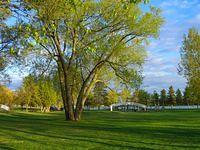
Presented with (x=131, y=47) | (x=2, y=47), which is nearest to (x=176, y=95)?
(x=131, y=47)

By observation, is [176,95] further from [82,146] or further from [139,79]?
[82,146]

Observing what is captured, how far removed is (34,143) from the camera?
715 inches

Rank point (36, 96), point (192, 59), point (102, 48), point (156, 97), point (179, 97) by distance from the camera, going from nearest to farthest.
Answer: point (102, 48)
point (192, 59)
point (36, 96)
point (179, 97)
point (156, 97)

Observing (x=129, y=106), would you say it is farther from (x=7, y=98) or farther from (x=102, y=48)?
(x=102, y=48)

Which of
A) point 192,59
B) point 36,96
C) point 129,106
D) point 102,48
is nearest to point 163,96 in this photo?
point 129,106

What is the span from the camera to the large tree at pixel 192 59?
60.1 meters

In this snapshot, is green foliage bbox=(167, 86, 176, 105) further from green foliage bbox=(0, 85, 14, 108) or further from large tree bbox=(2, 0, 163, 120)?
large tree bbox=(2, 0, 163, 120)

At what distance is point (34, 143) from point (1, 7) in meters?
8.05

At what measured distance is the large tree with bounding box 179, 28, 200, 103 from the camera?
6006cm

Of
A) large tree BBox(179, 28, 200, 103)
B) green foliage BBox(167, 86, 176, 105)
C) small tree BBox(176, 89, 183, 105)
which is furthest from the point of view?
small tree BBox(176, 89, 183, 105)

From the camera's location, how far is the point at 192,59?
6041cm

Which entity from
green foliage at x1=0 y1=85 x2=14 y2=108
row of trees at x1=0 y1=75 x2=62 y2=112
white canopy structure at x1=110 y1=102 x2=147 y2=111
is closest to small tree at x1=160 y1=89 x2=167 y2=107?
white canopy structure at x1=110 y1=102 x2=147 y2=111

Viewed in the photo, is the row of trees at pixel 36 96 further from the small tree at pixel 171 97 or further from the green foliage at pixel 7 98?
the small tree at pixel 171 97

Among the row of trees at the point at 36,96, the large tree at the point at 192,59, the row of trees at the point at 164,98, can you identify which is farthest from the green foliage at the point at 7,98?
the large tree at the point at 192,59
